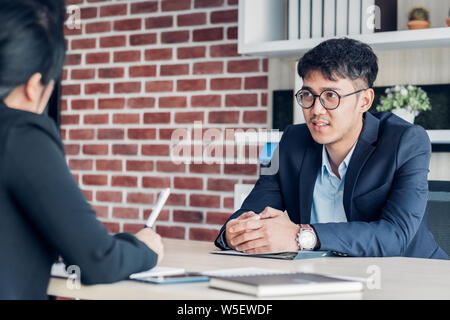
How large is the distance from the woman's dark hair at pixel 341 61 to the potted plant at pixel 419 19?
46 centimetres

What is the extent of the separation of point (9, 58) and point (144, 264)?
455 mm

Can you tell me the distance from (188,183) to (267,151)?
1.76 feet

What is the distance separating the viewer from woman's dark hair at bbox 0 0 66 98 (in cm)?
103

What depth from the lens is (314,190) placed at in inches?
84.9

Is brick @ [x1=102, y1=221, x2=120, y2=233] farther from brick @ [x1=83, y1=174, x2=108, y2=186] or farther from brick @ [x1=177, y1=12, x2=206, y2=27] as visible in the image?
brick @ [x1=177, y1=12, x2=206, y2=27]

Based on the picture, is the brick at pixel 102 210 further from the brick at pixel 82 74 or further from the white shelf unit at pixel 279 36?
the white shelf unit at pixel 279 36

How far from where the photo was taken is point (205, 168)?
321 cm

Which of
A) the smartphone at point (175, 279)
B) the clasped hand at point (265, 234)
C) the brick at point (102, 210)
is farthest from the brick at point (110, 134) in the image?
the smartphone at point (175, 279)

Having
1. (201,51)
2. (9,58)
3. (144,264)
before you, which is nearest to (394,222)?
(144,264)

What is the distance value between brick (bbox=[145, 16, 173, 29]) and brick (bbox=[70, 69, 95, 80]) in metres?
0.44

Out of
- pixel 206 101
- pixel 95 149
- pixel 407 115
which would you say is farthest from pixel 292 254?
pixel 95 149

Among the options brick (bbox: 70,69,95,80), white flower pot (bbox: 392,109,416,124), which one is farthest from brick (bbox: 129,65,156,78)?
white flower pot (bbox: 392,109,416,124)

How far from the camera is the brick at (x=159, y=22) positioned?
3.30 meters
